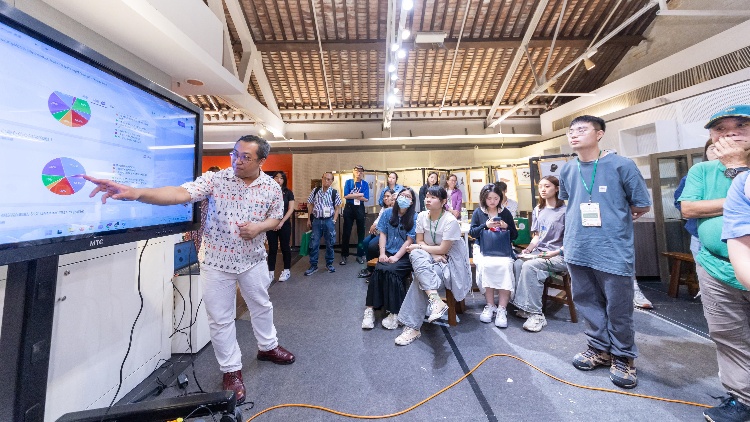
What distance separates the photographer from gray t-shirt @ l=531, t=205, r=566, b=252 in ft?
9.24

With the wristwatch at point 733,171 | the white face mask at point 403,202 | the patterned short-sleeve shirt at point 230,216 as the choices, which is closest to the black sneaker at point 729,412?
the wristwatch at point 733,171

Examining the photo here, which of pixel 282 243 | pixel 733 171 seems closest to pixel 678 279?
pixel 733 171

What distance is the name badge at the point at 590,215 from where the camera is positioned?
184 centimetres

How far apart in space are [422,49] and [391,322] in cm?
563

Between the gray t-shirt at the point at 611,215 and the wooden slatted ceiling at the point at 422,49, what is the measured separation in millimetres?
4781

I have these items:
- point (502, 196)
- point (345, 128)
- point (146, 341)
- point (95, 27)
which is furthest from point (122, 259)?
point (345, 128)

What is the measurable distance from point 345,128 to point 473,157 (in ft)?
12.8

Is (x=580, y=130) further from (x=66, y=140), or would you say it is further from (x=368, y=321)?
(x=66, y=140)

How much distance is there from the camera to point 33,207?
33.3 inches

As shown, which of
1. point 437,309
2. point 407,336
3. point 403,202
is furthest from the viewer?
point 403,202

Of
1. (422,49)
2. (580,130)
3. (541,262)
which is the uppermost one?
(422,49)

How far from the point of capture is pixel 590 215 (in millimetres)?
1871

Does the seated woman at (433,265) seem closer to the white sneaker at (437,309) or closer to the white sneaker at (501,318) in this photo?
the white sneaker at (437,309)

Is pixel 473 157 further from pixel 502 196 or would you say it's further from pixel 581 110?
pixel 502 196
